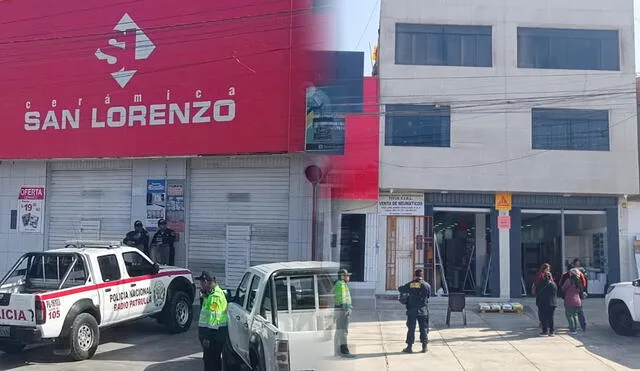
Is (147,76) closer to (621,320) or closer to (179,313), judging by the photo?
(179,313)

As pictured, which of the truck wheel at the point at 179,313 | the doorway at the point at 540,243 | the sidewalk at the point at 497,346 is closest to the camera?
the sidewalk at the point at 497,346

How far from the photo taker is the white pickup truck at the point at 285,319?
7.68 feet

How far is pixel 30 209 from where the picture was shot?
1447 cm

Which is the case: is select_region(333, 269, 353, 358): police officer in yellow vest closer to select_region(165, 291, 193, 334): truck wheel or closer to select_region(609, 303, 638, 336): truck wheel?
select_region(165, 291, 193, 334): truck wheel

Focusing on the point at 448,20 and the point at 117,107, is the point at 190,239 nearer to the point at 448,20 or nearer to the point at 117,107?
the point at 117,107

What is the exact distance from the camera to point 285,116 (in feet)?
39.8

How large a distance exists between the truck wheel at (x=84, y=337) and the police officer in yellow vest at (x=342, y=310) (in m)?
6.69

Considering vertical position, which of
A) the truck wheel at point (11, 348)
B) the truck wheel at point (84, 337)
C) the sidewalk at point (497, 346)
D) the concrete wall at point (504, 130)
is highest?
the concrete wall at point (504, 130)

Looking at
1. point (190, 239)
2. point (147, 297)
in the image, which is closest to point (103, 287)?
point (147, 297)

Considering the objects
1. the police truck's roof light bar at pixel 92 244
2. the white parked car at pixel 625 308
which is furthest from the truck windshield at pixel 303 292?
the white parked car at pixel 625 308

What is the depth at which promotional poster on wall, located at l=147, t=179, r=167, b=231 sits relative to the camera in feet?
44.7

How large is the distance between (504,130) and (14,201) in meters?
12.5

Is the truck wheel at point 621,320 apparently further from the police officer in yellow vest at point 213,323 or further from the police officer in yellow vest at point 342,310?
the police officer in yellow vest at point 342,310

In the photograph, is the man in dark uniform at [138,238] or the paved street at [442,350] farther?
the man in dark uniform at [138,238]
